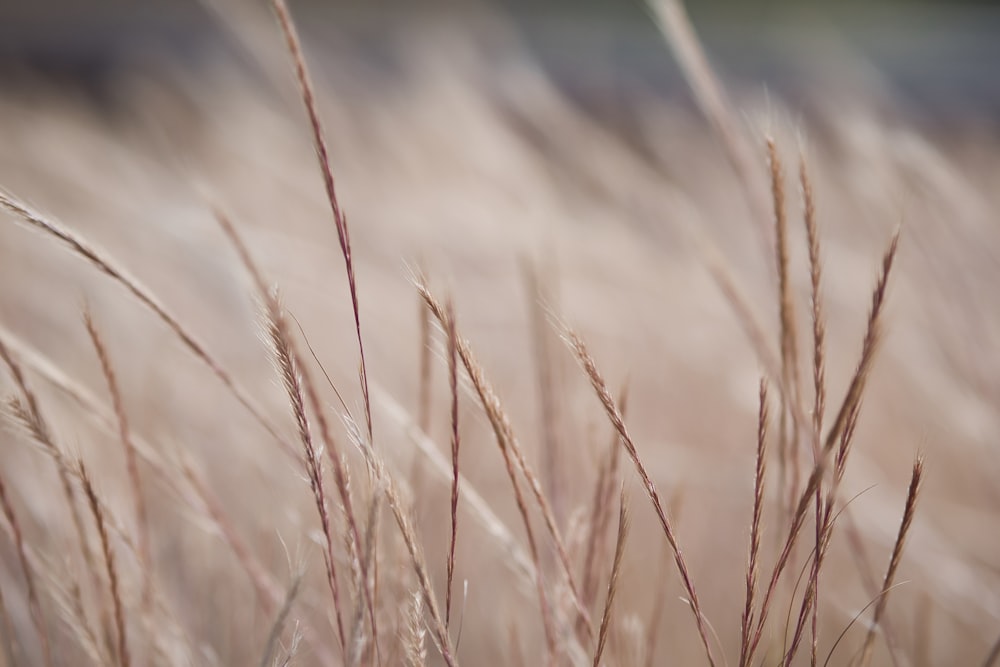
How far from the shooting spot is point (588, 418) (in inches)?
16.5

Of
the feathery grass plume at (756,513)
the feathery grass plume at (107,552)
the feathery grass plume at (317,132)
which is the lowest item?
the feathery grass plume at (107,552)

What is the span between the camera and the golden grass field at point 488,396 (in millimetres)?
318

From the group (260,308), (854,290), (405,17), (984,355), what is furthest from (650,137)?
(405,17)

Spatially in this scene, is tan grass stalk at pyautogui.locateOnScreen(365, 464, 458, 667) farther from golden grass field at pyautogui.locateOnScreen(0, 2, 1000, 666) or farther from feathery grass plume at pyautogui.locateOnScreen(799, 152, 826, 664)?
feathery grass plume at pyautogui.locateOnScreen(799, 152, 826, 664)

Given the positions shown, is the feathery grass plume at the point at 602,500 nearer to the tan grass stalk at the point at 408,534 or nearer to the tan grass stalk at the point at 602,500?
the tan grass stalk at the point at 602,500

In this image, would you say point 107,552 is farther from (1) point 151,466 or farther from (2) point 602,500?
Answer: (2) point 602,500

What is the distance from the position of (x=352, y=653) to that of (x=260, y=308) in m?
0.13

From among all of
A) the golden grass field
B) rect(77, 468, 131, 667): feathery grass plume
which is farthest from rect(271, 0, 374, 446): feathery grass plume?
rect(77, 468, 131, 667): feathery grass plume

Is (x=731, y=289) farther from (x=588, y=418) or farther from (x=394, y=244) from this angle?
(x=394, y=244)

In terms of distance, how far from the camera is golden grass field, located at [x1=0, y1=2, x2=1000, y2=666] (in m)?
0.32

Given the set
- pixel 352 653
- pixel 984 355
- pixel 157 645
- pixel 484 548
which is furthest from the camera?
pixel 484 548

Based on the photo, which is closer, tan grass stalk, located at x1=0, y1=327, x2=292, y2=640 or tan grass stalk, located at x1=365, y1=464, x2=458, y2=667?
tan grass stalk, located at x1=365, y1=464, x2=458, y2=667

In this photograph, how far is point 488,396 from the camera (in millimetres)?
278

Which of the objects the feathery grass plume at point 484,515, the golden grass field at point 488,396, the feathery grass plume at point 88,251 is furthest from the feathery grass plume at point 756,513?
the feathery grass plume at point 88,251
